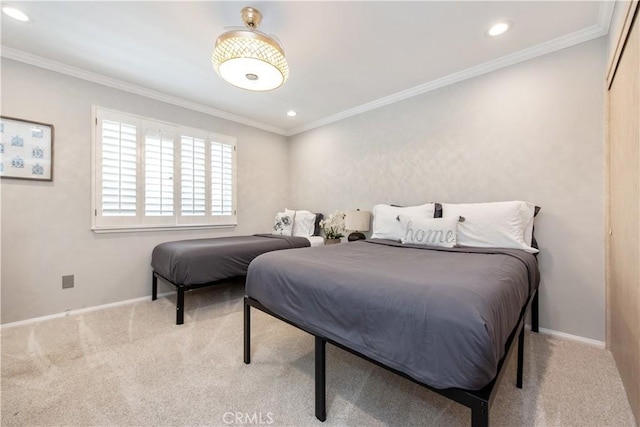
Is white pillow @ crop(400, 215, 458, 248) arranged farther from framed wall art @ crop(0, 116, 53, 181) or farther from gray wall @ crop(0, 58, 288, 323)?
framed wall art @ crop(0, 116, 53, 181)

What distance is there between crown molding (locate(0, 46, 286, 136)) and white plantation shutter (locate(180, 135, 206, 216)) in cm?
46

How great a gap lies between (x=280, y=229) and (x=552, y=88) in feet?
11.8

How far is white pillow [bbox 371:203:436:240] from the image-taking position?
2.78 meters

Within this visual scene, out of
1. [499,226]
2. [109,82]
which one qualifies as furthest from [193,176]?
[499,226]

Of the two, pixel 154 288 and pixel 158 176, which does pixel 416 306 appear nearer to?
pixel 154 288

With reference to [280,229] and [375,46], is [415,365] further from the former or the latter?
[280,229]

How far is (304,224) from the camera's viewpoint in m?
4.27

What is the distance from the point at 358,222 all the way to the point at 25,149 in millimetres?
3577

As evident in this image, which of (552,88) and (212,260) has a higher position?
(552,88)

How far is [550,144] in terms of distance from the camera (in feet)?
7.77

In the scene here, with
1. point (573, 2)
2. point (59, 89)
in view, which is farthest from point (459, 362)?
point (59, 89)

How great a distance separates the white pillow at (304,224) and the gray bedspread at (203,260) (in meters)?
1.02

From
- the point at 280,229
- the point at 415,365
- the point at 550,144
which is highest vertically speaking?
the point at 550,144

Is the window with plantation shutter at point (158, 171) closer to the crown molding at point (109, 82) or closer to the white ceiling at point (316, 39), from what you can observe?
the crown molding at point (109, 82)
